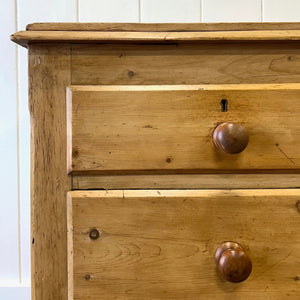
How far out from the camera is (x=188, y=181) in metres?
0.50

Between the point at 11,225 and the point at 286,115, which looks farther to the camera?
the point at 11,225

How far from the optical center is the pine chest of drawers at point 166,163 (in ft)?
1.59

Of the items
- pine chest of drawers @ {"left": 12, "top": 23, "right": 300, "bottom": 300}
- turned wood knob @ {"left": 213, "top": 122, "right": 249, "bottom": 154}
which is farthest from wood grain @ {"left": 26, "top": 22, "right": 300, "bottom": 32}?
turned wood knob @ {"left": 213, "top": 122, "right": 249, "bottom": 154}

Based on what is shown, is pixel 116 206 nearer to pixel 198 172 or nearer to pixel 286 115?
pixel 198 172

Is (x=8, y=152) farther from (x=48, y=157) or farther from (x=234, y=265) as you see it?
(x=234, y=265)

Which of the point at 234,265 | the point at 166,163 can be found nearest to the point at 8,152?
the point at 166,163

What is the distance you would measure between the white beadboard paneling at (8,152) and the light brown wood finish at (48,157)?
1.73ft

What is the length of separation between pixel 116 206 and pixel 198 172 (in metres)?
0.13

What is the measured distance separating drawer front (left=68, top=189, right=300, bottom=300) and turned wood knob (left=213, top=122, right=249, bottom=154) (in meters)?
0.08

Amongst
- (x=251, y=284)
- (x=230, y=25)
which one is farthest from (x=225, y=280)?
(x=230, y=25)

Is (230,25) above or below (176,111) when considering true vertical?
above

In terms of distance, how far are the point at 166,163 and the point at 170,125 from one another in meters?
0.06

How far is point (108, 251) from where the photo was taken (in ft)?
1.60
